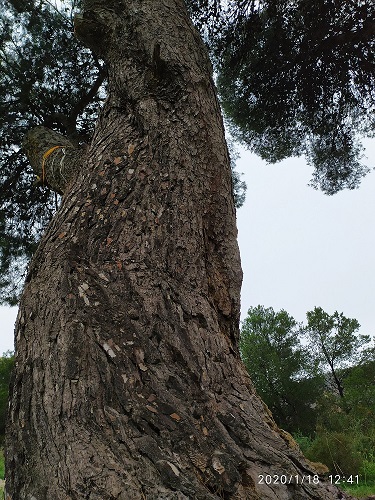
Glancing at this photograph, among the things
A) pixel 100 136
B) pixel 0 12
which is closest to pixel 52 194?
pixel 0 12

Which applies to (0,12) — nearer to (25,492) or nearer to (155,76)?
(155,76)

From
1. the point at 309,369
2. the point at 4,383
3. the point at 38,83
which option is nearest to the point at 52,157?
the point at 38,83

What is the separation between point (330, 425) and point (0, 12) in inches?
282

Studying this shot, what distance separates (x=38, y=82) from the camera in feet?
14.9

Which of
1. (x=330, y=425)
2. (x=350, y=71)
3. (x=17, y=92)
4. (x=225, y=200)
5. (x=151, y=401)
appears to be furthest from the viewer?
(x=330, y=425)

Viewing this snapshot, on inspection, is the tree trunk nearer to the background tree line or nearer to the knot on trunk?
the knot on trunk

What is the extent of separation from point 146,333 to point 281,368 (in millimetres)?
9707

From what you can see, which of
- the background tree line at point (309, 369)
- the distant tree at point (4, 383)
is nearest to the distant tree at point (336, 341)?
the background tree line at point (309, 369)

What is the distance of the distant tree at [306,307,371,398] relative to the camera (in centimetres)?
1313

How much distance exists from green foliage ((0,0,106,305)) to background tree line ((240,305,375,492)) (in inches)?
221

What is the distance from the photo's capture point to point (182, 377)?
1.12m

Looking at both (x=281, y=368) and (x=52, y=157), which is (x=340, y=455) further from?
(x=281, y=368)

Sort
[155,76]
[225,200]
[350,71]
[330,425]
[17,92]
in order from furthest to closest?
1. [330,425]
2. [350,71]
3. [17,92]
4. [155,76]
5. [225,200]

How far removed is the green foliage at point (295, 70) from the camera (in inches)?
185
